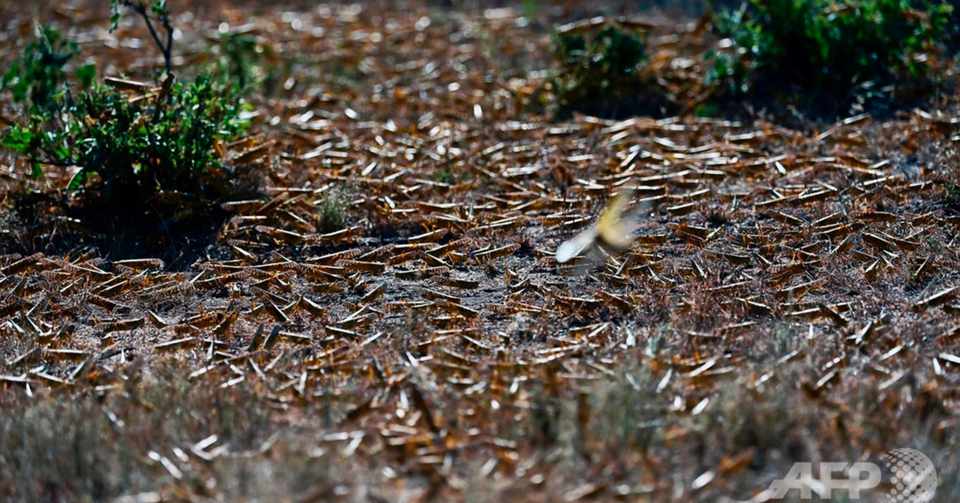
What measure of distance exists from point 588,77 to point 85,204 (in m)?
3.33

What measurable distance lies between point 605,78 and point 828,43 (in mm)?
1437

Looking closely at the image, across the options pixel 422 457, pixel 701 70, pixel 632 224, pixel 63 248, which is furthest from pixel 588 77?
pixel 422 457

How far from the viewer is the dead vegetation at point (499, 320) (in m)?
4.41

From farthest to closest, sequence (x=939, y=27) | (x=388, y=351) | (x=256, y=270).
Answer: (x=939, y=27) < (x=256, y=270) < (x=388, y=351)

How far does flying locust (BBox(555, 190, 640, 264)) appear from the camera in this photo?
20.6 feet

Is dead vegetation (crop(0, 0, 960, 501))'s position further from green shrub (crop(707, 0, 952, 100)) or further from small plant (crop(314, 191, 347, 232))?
green shrub (crop(707, 0, 952, 100))

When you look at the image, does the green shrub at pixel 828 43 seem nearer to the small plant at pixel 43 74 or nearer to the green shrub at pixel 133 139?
the green shrub at pixel 133 139

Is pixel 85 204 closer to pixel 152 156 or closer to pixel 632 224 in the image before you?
pixel 152 156

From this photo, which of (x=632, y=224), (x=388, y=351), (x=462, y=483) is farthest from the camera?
(x=632, y=224)

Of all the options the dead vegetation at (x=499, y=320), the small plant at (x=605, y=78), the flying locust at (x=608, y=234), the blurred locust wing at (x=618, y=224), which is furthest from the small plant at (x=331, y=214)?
the small plant at (x=605, y=78)

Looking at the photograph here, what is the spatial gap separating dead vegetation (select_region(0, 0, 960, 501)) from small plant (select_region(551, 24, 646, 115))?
0.34 m

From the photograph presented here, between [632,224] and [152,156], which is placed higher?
[152,156]

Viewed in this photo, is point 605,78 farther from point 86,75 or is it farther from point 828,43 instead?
point 86,75

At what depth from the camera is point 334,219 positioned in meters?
→ 6.71
